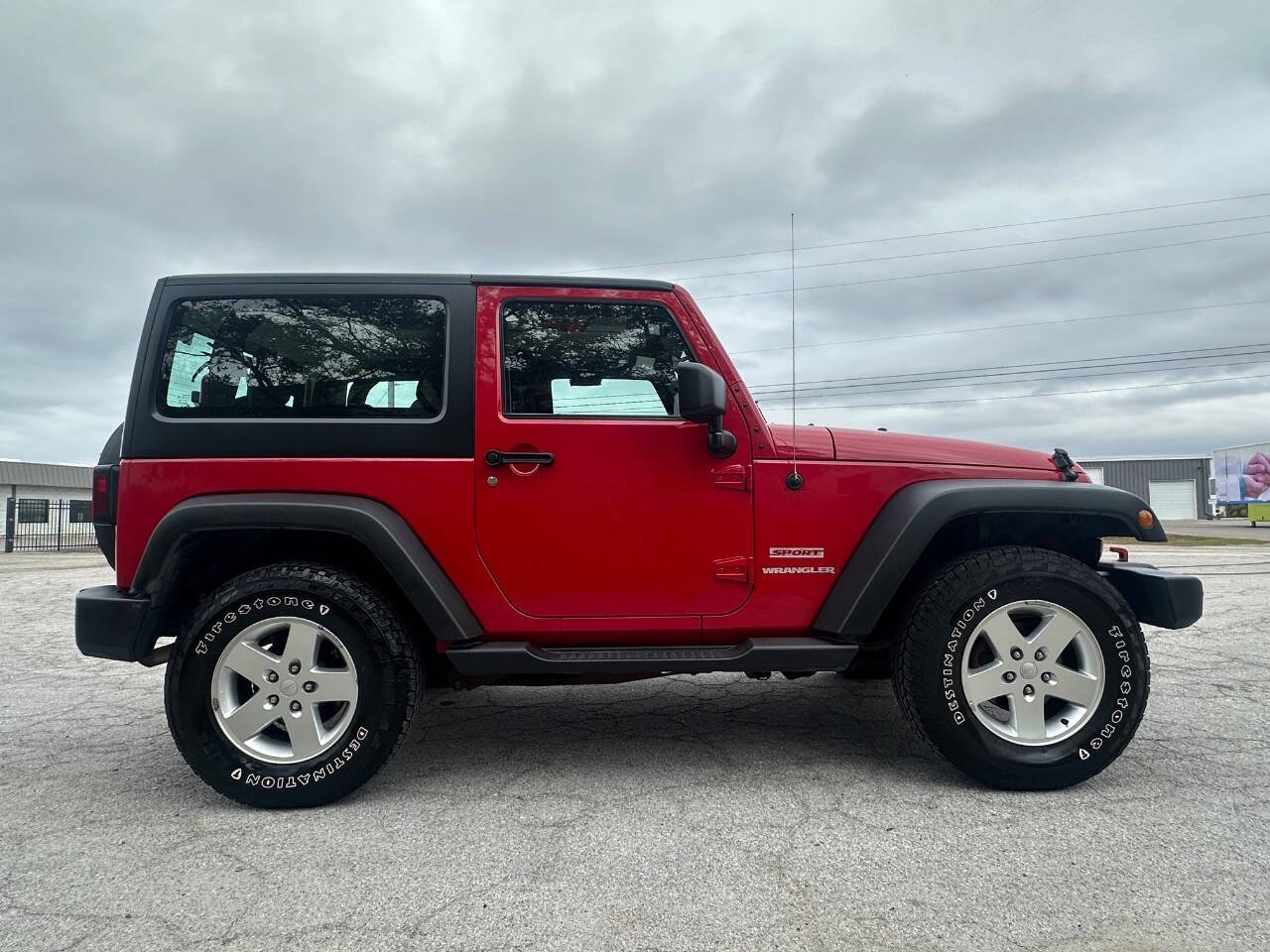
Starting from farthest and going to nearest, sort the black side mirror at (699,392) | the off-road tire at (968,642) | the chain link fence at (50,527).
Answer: the chain link fence at (50,527)
the off-road tire at (968,642)
the black side mirror at (699,392)

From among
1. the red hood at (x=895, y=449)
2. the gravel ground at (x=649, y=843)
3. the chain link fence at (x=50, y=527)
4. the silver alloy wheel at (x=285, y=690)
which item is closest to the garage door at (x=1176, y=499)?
the gravel ground at (x=649, y=843)

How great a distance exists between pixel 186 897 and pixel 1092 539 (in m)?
3.46

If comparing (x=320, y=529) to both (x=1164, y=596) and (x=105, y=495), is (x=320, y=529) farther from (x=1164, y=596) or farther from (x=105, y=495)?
(x=1164, y=596)

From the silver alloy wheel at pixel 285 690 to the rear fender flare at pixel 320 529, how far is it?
33 centimetres

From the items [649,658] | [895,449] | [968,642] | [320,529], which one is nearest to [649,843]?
[649,658]

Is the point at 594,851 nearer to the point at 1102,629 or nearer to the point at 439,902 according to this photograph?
the point at 439,902

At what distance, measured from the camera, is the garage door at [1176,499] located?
4553cm

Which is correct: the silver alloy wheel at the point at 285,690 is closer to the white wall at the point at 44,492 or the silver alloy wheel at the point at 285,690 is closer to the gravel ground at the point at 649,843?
the gravel ground at the point at 649,843

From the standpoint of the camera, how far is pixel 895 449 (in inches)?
118

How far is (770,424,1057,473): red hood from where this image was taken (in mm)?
2959

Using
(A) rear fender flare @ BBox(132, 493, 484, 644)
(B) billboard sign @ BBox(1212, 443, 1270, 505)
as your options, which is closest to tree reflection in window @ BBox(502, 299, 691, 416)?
(A) rear fender flare @ BBox(132, 493, 484, 644)

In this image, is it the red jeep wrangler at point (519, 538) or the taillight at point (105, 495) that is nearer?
the red jeep wrangler at point (519, 538)

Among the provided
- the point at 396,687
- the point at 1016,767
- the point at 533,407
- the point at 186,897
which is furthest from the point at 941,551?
the point at 186,897

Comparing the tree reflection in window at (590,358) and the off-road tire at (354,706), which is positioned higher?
the tree reflection in window at (590,358)
